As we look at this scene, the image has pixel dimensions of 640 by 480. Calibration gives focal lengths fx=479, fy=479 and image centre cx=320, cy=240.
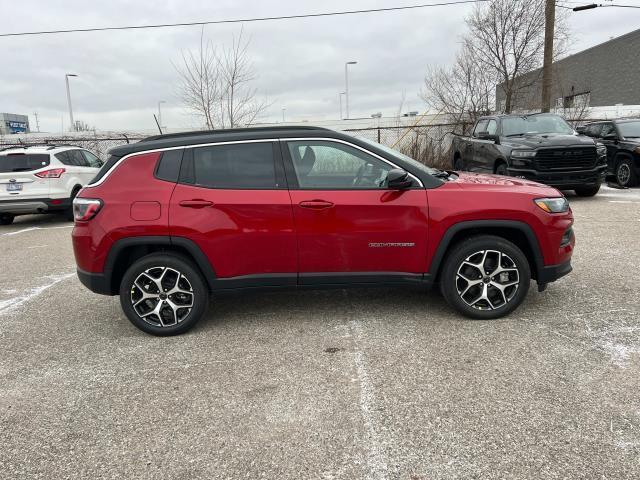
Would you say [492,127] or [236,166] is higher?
[492,127]

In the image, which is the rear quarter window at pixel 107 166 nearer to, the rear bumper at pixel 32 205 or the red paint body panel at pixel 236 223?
the red paint body panel at pixel 236 223

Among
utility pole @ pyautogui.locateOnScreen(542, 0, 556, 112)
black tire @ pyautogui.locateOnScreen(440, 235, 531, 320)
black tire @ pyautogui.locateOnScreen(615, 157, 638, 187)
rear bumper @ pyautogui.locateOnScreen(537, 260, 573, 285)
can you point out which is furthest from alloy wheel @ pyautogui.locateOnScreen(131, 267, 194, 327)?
utility pole @ pyautogui.locateOnScreen(542, 0, 556, 112)

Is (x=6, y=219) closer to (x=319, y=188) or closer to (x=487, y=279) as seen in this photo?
(x=319, y=188)

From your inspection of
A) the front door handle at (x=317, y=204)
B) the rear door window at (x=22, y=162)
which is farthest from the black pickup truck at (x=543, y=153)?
the rear door window at (x=22, y=162)

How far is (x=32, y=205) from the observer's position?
32.3ft

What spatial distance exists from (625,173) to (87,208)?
1262 centimetres

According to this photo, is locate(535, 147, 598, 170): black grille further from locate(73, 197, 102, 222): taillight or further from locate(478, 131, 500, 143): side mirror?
locate(73, 197, 102, 222): taillight

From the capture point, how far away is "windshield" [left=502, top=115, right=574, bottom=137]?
34.5 feet

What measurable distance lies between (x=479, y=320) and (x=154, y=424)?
2.71 m

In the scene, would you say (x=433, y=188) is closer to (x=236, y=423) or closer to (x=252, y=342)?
(x=252, y=342)

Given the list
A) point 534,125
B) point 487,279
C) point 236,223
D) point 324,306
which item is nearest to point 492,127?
point 534,125

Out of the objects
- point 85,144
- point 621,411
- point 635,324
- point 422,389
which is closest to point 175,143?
point 422,389

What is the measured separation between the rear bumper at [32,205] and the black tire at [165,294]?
7115 millimetres

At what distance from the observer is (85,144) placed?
61.1ft
